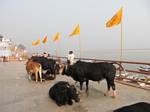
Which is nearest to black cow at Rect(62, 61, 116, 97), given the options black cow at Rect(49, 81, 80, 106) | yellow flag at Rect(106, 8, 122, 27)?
black cow at Rect(49, 81, 80, 106)

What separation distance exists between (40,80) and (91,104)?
4046 millimetres

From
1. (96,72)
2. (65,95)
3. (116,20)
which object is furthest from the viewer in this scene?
(116,20)

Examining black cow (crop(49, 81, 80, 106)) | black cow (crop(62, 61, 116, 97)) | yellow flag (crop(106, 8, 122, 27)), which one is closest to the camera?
black cow (crop(49, 81, 80, 106))

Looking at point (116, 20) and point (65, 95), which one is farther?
point (116, 20)

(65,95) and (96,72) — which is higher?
(96,72)

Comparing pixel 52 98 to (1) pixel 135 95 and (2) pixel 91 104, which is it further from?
(1) pixel 135 95

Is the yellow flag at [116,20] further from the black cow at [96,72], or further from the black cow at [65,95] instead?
the black cow at [65,95]

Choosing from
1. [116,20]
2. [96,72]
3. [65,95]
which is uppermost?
[116,20]

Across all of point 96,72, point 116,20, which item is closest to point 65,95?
point 96,72

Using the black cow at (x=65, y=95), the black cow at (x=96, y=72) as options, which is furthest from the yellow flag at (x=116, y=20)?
the black cow at (x=65, y=95)

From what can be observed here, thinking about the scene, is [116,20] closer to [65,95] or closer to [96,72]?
[96,72]

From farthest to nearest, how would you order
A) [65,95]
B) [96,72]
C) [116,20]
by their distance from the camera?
[116,20] < [96,72] < [65,95]

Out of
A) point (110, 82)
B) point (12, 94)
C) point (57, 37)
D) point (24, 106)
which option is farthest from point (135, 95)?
point (57, 37)

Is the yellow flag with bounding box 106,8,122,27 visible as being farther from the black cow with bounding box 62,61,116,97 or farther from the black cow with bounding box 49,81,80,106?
the black cow with bounding box 49,81,80,106
